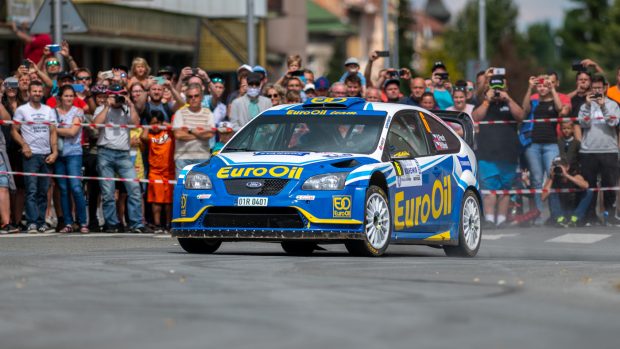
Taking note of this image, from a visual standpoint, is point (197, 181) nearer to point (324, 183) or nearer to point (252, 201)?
point (252, 201)

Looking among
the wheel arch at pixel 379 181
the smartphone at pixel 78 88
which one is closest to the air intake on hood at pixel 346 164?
the wheel arch at pixel 379 181

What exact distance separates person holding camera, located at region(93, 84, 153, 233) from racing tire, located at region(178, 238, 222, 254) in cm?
496

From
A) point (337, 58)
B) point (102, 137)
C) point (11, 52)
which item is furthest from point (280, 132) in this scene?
point (337, 58)

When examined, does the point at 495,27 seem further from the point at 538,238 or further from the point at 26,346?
the point at 26,346

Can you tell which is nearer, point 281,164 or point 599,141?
point 281,164

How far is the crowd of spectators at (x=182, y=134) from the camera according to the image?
20766mm

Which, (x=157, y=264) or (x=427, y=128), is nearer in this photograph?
(x=157, y=264)

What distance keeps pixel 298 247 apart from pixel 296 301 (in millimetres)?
6539

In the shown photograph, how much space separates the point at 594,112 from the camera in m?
24.2

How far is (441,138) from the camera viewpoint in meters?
17.4

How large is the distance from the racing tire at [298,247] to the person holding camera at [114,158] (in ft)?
14.4

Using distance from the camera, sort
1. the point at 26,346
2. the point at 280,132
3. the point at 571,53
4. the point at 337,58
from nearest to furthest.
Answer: the point at 26,346 < the point at 280,132 < the point at 337,58 < the point at 571,53

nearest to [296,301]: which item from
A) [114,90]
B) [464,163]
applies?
[464,163]

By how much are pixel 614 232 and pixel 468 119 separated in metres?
4.75
